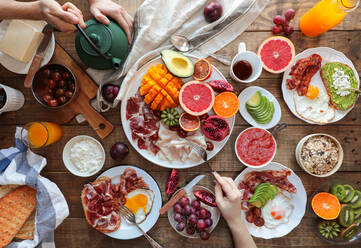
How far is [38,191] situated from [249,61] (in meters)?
1.84

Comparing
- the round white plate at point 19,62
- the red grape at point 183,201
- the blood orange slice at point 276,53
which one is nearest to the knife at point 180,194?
the red grape at point 183,201

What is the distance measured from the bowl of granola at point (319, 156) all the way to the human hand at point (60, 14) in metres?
1.83

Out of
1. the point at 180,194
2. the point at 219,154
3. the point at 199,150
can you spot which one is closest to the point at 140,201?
the point at 180,194

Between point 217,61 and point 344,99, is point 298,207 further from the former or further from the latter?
point 217,61

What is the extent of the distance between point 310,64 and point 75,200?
2149mm

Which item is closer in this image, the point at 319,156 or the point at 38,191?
the point at 38,191

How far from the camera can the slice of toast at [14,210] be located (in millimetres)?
1854

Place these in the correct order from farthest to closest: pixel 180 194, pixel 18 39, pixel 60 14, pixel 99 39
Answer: pixel 180 194, pixel 18 39, pixel 99 39, pixel 60 14

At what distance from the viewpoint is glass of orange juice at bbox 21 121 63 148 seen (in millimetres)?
1881

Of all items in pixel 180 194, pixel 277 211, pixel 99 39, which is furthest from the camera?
pixel 277 211

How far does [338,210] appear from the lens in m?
2.05

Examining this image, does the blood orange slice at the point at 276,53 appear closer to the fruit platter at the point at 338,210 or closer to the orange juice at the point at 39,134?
the fruit platter at the point at 338,210

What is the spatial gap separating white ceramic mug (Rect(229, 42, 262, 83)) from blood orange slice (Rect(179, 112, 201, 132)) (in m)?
0.44

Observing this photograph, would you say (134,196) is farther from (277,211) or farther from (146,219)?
(277,211)
